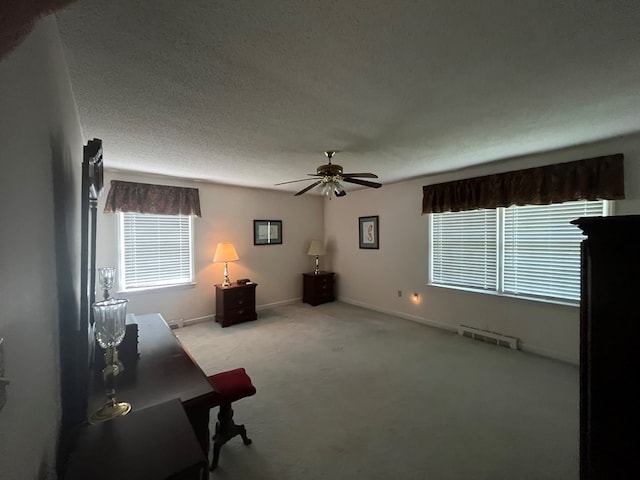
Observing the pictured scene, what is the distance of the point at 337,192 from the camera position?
3.10m

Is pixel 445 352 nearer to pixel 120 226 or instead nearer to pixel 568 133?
pixel 568 133

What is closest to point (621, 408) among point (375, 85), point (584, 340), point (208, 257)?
point (584, 340)

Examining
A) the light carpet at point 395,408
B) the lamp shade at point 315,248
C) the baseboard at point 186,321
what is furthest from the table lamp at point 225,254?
the lamp shade at point 315,248

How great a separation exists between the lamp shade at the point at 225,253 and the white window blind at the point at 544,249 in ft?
12.6

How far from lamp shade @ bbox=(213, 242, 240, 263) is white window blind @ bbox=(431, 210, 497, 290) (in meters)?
3.13

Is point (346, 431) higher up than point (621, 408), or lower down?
lower down

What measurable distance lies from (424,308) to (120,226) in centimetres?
455

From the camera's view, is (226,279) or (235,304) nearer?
(235,304)

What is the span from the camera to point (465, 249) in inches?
152

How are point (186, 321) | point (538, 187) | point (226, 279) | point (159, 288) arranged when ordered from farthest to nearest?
point (226, 279) → point (186, 321) → point (159, 288) → point (538, 187)

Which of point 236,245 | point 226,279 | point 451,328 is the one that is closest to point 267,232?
point 236,245

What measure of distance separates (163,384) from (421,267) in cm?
382

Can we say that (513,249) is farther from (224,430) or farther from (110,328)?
(110,328)

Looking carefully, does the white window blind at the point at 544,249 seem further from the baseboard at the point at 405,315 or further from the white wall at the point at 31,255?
the white wall at the point at 31,255
